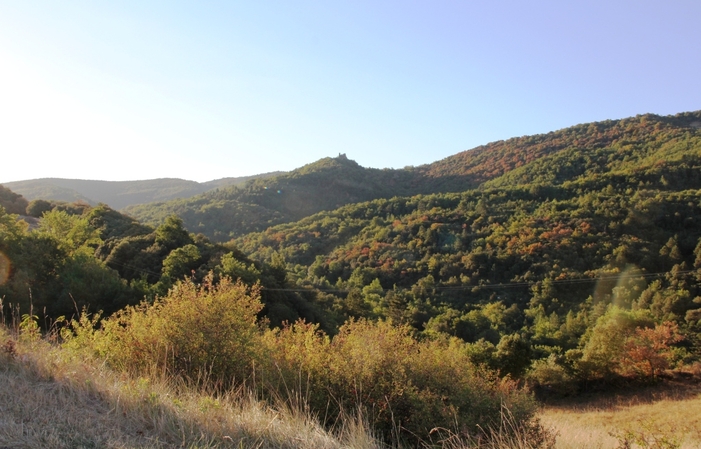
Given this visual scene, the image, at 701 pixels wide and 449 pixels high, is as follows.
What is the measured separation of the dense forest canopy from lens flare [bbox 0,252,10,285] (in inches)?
6.3

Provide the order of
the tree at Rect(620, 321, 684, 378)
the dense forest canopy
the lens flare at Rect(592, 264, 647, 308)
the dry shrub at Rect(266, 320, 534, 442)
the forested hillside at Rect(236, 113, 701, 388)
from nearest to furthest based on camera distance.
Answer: the dry shrub at Rect(266, 320, 534, 442)
the dense forest canopy
the tree at Rect(620, 321, 684, 378)
the forested hillside at Rect(236, 113, 701, 388)
the lens flare at Rect(592, 264, 647, 308)

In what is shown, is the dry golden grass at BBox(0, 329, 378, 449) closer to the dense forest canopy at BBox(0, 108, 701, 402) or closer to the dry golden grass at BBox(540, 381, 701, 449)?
the dense forest canopy at BBox(0, 108, 701, 402)

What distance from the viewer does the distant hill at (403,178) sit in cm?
8819

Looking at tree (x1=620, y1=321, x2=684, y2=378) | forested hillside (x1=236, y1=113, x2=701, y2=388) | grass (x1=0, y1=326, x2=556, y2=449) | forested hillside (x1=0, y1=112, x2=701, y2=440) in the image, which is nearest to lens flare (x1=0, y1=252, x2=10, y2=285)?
forested hillside (x1=0, y1=112, x2=701, y2=440)

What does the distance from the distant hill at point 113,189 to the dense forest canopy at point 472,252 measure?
2278cm

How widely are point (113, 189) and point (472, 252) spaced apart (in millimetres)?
112031

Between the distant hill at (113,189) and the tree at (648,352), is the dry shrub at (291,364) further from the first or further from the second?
the distant hill at (113,189)

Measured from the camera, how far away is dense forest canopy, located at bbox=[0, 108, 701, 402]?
2691 cm

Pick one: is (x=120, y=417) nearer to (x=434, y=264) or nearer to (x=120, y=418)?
(x=120, y=418)

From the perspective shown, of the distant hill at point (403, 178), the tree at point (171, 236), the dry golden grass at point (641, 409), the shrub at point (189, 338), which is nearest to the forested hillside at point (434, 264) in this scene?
the shrub at point (189, 338)

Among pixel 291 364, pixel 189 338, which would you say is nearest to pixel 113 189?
pixel 189 338

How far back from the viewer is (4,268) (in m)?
18.9

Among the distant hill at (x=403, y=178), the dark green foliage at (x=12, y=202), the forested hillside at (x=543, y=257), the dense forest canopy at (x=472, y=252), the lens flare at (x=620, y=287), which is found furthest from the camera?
the distant hill at (x=403, y=178)

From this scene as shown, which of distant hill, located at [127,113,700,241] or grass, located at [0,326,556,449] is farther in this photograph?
distant hill, located at [127,113,700,241]
